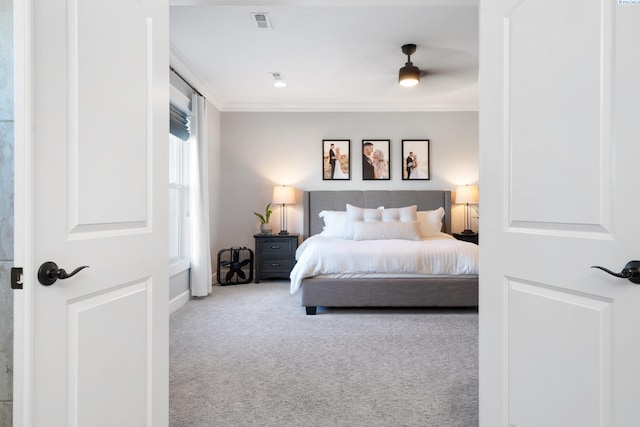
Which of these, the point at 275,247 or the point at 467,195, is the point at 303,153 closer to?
the point at 275,247

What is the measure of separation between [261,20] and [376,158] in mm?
3153

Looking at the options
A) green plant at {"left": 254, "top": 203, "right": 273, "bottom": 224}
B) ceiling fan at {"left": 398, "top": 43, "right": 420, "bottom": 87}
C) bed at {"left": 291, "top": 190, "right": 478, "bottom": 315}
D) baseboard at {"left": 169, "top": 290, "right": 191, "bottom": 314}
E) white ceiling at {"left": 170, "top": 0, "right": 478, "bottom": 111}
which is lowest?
baseboard at {"left": 169, "top": 290, "right": 191, "bottom": 314}

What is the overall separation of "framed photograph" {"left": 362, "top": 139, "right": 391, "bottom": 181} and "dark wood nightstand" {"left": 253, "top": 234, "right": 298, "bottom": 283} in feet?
5.23

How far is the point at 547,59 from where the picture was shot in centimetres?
127

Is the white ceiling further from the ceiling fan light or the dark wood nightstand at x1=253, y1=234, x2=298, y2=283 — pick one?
the dark wood nightstand at x1=253, y1=234, x2=298, y2=283

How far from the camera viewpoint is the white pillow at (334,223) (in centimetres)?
538

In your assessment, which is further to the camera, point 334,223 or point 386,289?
point 334,223

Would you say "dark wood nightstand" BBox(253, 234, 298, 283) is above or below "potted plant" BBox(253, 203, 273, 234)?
below

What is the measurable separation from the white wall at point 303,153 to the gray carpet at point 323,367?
2.15 metres

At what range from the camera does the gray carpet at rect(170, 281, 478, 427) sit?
6.59 ft

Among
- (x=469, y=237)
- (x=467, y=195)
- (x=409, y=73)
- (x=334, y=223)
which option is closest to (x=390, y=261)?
(x=334, y=223)

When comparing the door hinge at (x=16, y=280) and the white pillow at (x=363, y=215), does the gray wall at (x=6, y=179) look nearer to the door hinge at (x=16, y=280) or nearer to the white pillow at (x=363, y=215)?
the door hinge at (x=16, y=280)

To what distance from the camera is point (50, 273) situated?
3.52ft

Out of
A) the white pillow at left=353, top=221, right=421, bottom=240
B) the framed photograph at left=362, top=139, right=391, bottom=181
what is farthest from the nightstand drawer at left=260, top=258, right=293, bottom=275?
the framed photograph at left=362, top=139, right=391, bottom=181
